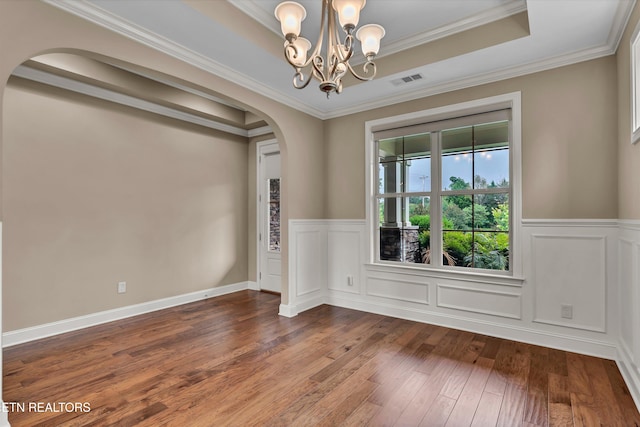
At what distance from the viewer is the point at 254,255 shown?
18.5 feet

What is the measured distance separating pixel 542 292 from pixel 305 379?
238 centimetres

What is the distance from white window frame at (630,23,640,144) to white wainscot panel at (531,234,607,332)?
1.04 metres

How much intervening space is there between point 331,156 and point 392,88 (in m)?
1.28

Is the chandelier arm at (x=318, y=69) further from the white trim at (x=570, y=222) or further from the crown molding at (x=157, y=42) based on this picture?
the white trim at (x=570, y=222)

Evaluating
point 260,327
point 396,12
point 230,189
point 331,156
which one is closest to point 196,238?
point 230,189

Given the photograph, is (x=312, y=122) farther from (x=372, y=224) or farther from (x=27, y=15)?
(x=27, y=15)

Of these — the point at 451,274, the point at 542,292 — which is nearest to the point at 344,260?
the point at 451,274

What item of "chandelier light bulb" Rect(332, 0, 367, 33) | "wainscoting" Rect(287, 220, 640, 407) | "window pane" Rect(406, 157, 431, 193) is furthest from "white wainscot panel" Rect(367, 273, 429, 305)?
"chandelier light bulb" Rect(332, 0, 367, 33)

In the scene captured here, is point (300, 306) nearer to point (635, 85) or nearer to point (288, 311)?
point (288, 311)

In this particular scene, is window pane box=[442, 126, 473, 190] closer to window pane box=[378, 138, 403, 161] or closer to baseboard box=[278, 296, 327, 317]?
window pane box=[378, 138, 403, 161]

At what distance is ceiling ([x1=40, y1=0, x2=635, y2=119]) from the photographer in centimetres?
244

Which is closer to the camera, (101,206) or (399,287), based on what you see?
(101,206)

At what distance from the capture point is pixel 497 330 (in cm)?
341

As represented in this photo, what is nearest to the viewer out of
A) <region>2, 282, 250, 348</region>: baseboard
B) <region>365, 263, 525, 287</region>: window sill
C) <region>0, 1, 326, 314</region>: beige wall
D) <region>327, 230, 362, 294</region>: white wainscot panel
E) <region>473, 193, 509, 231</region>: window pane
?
<region>0, 1, 326, 314</region>: beige wall
